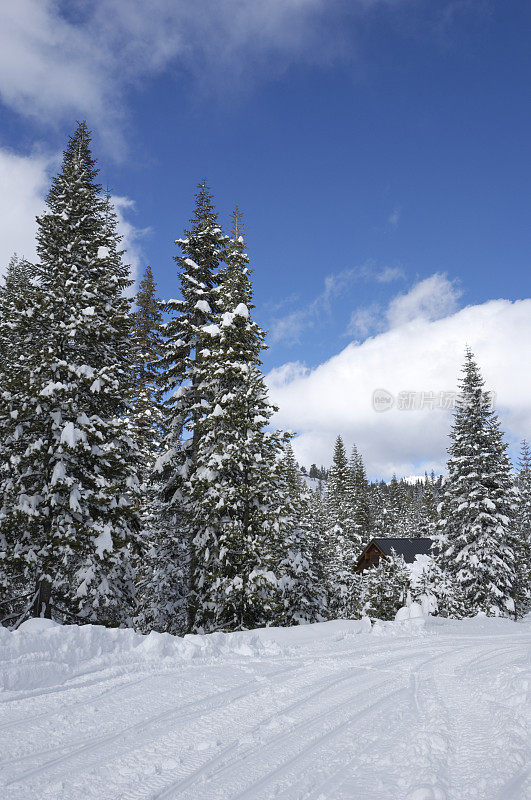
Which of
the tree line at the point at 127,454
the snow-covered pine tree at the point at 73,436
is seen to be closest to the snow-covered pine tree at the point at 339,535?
the tree line at the point at 127,454

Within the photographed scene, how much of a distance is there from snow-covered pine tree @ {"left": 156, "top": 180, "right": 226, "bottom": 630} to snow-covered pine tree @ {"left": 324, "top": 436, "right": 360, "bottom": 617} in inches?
560

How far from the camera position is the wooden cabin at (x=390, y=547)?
45188mm

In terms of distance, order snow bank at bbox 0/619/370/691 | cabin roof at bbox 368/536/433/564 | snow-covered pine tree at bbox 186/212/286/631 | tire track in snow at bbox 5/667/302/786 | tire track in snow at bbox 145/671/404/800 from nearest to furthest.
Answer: tire track in snow at bbox 145/671/404/800, tire track in snow at bbox 5/667/302/786, snow bank at bbox 0/619/370/691, snow-covered pine tree at bbox 186/212/286/631, cabin roof at bbox 368/536/433/564

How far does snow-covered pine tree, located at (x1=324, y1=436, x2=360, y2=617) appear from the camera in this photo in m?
33.9

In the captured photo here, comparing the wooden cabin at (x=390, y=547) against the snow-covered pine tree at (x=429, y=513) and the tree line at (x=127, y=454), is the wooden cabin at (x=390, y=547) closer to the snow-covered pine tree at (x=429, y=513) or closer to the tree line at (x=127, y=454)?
the snow-covered pine tree at (x=429, y=513)

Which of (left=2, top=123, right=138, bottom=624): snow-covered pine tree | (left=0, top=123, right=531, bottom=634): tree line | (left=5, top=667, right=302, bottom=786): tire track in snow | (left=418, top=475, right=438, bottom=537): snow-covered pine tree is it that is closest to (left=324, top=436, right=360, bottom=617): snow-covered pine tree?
(left=418, top=475, right=438, bottom=537): snow-covered pine tree

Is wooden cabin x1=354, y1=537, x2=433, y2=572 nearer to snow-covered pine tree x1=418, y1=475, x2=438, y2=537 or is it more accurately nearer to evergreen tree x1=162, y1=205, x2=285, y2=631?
snow-covered pine tree x1=418, y1=475, x2=438, y2=537

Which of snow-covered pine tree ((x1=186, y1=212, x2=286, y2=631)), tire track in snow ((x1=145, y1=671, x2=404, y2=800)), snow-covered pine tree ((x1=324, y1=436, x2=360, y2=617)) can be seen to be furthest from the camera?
snow-covered pine tree ((x1=324, y1=436, x2=360, y2=617))

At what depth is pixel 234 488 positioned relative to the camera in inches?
581

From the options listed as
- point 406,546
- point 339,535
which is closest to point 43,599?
point 339,535

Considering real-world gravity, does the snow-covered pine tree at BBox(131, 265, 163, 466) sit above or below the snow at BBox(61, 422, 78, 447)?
above

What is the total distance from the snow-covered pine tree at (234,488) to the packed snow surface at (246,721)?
527 centimetres

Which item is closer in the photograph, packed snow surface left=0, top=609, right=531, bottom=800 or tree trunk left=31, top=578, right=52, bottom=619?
packed snow surface left=0, top=609, right=531, bottom=800

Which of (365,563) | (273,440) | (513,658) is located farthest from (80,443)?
(365,563)
